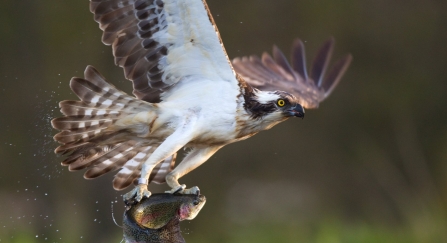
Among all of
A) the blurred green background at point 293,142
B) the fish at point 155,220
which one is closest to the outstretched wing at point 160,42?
the fish at point 155,220

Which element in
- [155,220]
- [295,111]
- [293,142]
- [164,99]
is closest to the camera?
[155,220]

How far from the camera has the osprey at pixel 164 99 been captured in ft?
16.6

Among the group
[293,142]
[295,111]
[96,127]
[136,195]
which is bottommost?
[293,142]

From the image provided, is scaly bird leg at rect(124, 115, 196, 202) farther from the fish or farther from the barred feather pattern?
the fish

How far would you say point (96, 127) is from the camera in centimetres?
525

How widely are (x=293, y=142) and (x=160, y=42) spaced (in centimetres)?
572

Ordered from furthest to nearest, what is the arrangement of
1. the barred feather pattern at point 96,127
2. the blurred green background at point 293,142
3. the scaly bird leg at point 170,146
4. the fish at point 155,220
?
the blurred green background at point 293,142, the barred feather pattern at point 96,127, the scaly bird leg at point 170,146, the fish at point 155,220

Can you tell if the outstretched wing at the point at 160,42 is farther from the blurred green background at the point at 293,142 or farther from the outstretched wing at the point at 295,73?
the blurred green background at the point at 293,142

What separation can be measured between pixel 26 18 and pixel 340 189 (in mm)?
4725

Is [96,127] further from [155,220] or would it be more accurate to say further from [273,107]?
[155,220]

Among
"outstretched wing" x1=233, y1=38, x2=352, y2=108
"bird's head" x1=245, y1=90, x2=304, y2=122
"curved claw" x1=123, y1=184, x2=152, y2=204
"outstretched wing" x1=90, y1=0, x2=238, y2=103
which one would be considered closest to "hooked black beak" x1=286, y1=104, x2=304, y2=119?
"bird's head" x1=245, y1=90, x2=304, y2=122

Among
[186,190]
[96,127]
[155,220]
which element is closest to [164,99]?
[96,127]

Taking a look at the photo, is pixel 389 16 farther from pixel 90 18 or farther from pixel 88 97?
pixel 88 97

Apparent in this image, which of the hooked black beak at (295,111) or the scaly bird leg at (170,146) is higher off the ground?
the scaly bird leg at (170,146)
